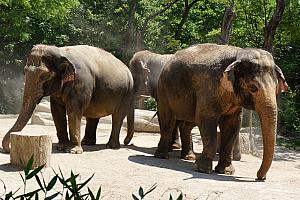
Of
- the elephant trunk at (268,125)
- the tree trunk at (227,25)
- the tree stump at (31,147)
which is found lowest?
the tree stump at (31,147)

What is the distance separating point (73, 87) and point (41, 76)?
2.00 feet

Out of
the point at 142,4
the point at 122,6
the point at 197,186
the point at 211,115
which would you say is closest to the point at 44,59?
the point at 211,115

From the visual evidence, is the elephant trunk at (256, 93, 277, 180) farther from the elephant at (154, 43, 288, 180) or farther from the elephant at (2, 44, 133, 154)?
the elephant at (2, 44, 133, 154)

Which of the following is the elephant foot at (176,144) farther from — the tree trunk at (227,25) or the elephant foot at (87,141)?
the tree trunk at (227,25)

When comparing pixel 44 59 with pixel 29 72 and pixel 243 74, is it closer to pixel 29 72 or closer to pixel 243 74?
pixel 29 72

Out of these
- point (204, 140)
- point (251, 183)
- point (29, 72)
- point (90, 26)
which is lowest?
point (251, 183)

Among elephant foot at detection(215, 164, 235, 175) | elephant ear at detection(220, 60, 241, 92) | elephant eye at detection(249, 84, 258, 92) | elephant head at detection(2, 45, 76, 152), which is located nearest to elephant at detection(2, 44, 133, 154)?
elephant head at detection(2, 45, 76, 152)

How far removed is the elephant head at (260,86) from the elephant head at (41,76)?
2817 mm

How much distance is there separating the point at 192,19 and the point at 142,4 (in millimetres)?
3645

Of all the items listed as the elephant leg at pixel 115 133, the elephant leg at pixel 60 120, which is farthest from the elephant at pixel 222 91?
the elephant leg at pixel 60 120

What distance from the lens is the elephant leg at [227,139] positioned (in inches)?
334

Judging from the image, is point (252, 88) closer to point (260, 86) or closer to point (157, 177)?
point (260, 86)

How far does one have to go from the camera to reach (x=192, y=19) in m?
29.2

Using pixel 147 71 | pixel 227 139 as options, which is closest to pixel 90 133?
pixel 147 71
